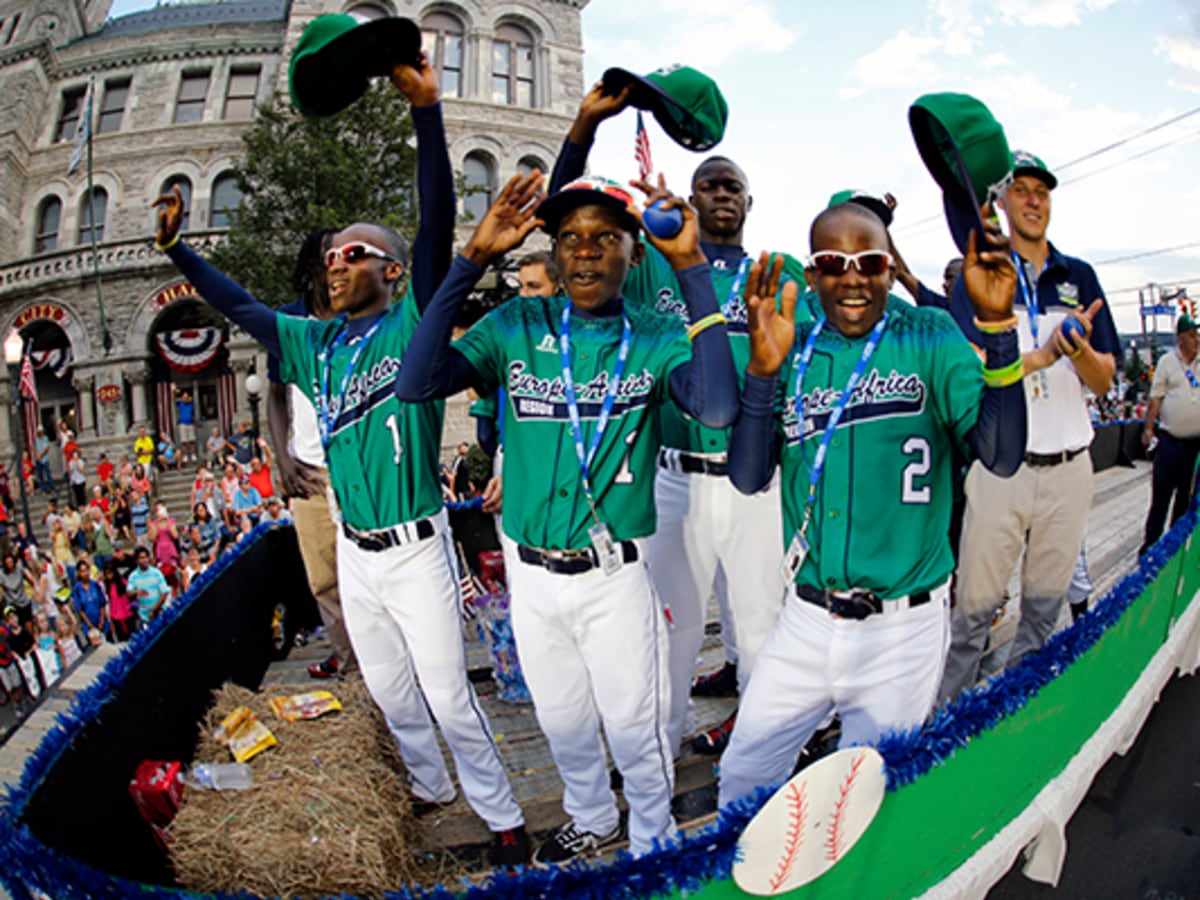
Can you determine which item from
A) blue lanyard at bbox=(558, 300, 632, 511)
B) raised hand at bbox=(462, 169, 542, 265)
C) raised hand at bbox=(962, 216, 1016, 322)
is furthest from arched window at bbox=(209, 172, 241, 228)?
raised hand at bbox=(962, 216, 1016, 322)

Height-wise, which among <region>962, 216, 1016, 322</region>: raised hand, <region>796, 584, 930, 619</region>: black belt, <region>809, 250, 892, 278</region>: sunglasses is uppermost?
<region>809, 250, 892, 278</region>: sunglasses

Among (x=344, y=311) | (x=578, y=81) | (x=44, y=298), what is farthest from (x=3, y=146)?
(x=344, y=311)

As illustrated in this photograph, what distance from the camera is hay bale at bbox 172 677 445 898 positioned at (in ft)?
8.02

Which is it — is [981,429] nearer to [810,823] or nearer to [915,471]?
[915,471]

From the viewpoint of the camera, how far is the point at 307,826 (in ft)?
8.54

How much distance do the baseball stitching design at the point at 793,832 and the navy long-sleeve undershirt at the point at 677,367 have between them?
1063 millimetres

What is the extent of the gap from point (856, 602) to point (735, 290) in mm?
1694

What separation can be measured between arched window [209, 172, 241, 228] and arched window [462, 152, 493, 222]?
735 cm

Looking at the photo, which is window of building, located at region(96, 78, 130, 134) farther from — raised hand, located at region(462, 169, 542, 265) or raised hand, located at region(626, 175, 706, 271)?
raised hand, located at region(626, 175, 706, 271)

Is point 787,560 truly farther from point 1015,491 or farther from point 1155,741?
point 1155,741

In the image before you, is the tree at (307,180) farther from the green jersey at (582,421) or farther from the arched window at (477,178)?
the green jersey at (582,421)

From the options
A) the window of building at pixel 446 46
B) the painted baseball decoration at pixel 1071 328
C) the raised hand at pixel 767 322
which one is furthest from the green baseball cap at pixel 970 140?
the window of building at pixel 446 46

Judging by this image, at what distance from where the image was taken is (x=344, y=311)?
3.11 m

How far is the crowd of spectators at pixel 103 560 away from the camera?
27.4ft
